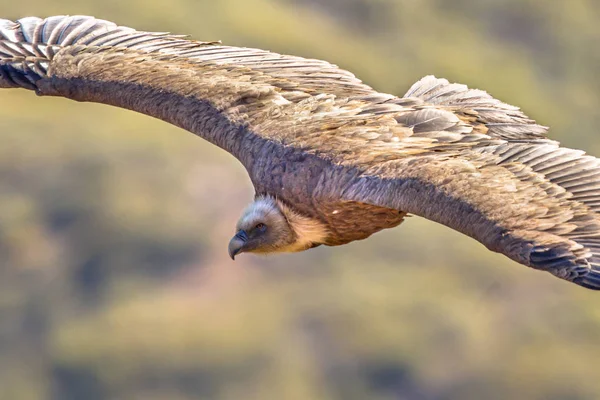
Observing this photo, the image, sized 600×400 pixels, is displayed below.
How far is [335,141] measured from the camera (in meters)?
8.91

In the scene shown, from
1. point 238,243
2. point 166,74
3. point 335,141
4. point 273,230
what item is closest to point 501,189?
point 335,141

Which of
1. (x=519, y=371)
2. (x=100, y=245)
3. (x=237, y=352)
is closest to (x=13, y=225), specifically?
(x=100, y=245)

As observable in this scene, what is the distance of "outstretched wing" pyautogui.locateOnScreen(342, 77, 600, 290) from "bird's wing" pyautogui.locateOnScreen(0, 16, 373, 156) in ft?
3.81

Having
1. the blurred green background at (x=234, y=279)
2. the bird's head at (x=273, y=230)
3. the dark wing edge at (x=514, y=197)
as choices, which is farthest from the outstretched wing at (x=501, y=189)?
the blurred green background at (x=234, y=279)

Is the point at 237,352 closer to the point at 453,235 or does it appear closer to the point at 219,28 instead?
the point at 453,235

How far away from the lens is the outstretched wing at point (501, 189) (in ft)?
24.5

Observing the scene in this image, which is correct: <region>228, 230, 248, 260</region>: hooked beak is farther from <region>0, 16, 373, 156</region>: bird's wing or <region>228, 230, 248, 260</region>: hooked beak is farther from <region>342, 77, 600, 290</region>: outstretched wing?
<region>342, 77, 600, 290</region>: outstretched wing

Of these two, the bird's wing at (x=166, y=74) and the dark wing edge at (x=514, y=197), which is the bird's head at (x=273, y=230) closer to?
the bird's wing at (x=166, y=74)

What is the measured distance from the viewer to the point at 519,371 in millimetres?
64062

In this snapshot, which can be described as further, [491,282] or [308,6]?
[308,6]

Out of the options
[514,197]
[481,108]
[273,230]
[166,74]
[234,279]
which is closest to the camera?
[514,197]

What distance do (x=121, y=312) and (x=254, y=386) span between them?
754cm

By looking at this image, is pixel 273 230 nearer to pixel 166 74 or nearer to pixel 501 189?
pixel 166 74

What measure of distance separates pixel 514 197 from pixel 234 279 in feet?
187
